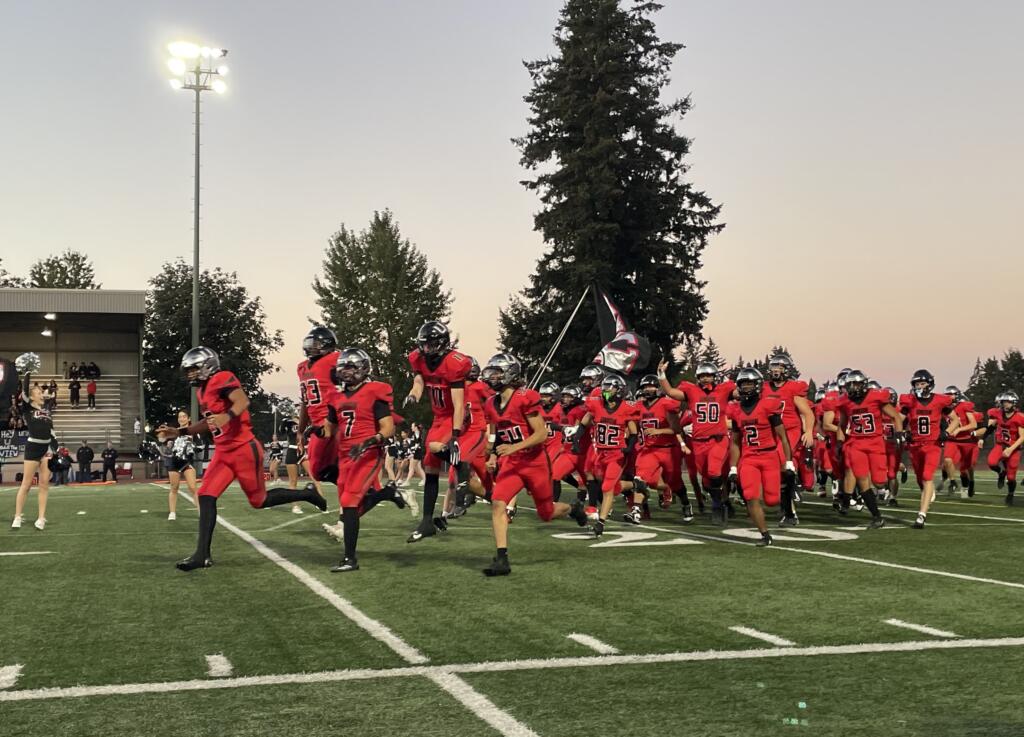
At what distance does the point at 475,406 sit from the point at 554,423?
3.36 metres

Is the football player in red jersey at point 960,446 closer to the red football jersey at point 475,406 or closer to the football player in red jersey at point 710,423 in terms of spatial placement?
the football player in red jersey at point 710,423

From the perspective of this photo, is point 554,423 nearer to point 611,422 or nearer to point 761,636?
point 611,422

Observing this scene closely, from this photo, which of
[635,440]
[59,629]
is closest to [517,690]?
[59,629]

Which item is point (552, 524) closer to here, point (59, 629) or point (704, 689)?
point (59, 629)

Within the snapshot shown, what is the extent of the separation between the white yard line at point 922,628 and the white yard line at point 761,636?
894 millimetres

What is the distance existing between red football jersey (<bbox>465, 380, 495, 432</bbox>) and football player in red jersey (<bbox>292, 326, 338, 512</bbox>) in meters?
1.39

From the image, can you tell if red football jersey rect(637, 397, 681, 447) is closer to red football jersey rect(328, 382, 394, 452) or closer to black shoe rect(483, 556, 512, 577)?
red football jersey rect(328, 382, 394, 452)

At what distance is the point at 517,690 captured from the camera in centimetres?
516

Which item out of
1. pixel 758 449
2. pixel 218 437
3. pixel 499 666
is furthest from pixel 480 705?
pixel 758 449

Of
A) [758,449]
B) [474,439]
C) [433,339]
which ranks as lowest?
[758,449]

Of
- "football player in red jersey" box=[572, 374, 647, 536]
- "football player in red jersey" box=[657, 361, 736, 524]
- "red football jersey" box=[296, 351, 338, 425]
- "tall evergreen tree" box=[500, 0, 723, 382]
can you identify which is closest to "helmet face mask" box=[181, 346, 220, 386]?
"red football jersey" box=[296, 351, 338, 425]

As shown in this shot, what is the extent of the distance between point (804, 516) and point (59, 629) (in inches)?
439

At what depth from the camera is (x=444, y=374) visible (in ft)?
36.4

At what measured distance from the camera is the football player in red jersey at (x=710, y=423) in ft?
45.5
